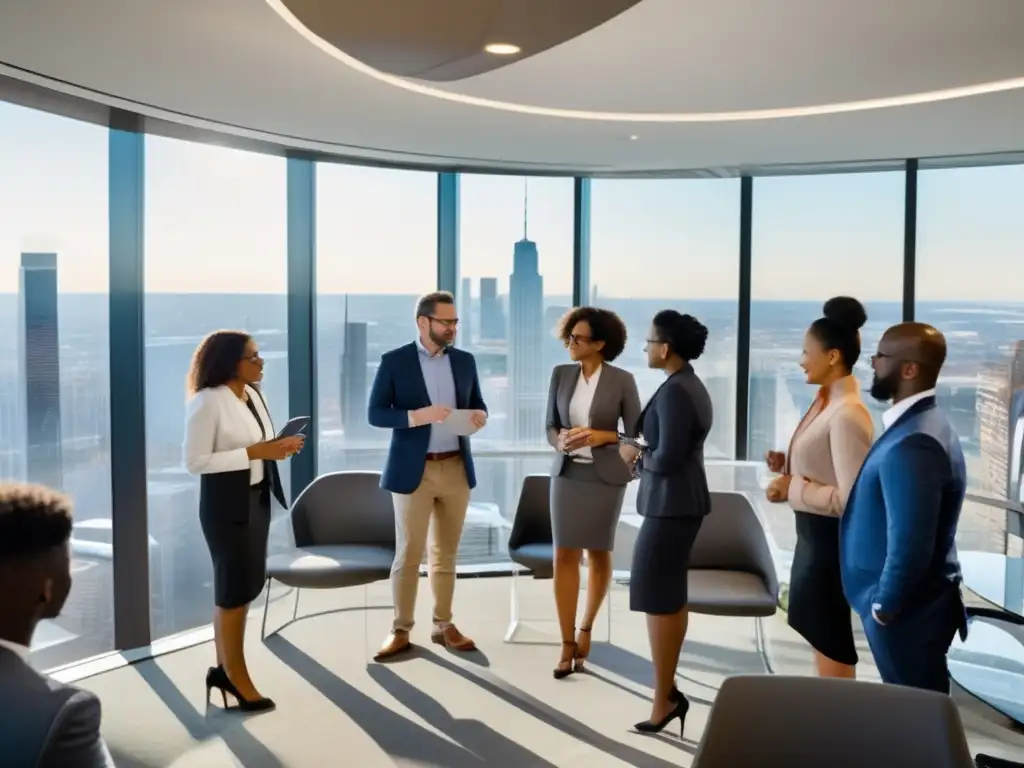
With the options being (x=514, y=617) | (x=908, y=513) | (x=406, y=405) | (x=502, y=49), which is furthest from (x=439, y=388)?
(x=502, y=49)

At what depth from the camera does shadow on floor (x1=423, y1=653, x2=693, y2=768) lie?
12.0 ft

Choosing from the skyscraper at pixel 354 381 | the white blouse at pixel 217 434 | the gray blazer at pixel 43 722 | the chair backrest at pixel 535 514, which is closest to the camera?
the gray blazer at pixel 43 722

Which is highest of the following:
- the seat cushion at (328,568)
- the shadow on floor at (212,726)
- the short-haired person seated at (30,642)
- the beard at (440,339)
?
the beard at (440,339)

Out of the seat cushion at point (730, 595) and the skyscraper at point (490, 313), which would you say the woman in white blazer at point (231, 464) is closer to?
the seat cushion at point (730, 595)

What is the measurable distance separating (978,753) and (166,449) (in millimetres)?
4062

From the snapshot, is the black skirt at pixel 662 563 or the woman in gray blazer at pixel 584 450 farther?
the woman in gray blazer at pixel 584 450

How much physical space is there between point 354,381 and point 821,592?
373 cm

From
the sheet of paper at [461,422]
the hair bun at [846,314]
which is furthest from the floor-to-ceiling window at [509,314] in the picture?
the hair bun at [846,314]

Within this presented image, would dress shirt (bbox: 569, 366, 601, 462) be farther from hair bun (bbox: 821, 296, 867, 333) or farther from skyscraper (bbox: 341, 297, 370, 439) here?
skyscraper (bbox: 341, 297, 370, 439)

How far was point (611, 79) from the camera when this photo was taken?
13.1 ft

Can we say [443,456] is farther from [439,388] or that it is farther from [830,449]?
[830,449]

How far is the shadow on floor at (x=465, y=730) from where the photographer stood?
3.67 metres

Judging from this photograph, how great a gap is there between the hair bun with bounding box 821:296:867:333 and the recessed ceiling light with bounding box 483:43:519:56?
1843 millimetres

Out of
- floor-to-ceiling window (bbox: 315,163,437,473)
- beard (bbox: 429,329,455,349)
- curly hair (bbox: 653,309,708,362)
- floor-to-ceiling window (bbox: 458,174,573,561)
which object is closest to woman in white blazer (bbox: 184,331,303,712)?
beard (bbox: 429,329,455,349)
